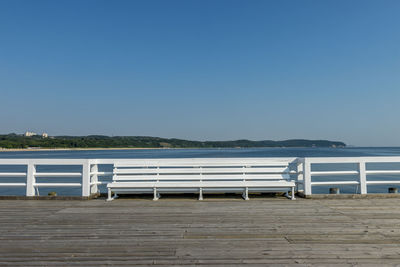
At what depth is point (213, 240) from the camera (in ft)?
11.6

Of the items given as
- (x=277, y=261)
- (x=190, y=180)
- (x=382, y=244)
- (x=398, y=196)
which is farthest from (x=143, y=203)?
(x=398, y=196)

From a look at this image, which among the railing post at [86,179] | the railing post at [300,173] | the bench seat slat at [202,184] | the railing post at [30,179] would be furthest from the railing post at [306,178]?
the railing post at [30,179]

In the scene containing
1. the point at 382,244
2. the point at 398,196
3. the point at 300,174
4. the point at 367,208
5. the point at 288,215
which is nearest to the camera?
the point at 382,244

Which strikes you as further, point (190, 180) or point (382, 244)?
point (190, 180)

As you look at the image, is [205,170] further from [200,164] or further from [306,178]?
[306,178]

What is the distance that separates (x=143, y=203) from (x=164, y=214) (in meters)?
1.24

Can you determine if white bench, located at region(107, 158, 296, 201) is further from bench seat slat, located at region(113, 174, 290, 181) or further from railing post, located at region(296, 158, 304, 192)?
railing post, located at region(296, 158, 304, 192)

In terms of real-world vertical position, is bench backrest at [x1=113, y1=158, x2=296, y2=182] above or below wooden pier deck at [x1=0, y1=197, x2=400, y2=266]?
above

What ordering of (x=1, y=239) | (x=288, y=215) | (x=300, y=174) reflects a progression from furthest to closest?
1. (x=300, y=174)
2. (x=288, y=215)
3. (x=1, y=239)

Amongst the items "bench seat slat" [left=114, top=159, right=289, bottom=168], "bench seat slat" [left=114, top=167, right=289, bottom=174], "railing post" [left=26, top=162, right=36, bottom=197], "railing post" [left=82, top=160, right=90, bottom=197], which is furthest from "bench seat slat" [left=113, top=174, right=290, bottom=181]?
"railing post" [left=26, top=162, right=36, bottom=197]

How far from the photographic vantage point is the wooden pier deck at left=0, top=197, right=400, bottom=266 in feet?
9.77

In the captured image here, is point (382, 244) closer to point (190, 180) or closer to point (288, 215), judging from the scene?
point (288, 215)

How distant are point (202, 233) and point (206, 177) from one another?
8.62 ft

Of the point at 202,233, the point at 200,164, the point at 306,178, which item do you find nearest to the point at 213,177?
the point at 200,164
